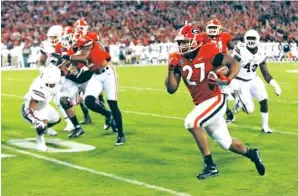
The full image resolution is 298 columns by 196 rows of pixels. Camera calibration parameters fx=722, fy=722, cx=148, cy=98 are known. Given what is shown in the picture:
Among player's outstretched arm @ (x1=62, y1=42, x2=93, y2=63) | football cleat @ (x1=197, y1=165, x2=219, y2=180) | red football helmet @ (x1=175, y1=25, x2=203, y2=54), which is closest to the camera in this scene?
red football helmet @ (x1=175, y1=25, x2=203, y2=54)

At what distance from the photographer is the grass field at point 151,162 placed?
6.37 metres

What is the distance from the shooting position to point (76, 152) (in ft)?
27.5

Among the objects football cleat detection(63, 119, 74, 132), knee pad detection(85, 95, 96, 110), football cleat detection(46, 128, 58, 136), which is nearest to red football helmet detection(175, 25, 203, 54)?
knee pad detection(85, 95, 96, 110)

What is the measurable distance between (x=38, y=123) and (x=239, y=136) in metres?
2.63

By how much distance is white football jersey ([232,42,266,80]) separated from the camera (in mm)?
9602

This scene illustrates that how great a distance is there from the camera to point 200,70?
6.55 m

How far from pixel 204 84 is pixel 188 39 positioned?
44cm

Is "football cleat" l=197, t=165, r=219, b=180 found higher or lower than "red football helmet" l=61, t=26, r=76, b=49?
lower

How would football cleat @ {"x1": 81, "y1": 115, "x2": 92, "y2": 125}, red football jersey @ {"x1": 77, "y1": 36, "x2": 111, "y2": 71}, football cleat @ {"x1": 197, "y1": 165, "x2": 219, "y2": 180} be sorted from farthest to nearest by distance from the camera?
1. football cleat @ {"x1": 81, "y1": 115, "x2": 92, "y2": 125}
2. red football jersey @ {"x1": 77, "y1": 36, "x2": 111, "y2": 71}
3. football cleat @ {"x1": 197, "y1": 165, "x2": 219, "y2": 180}

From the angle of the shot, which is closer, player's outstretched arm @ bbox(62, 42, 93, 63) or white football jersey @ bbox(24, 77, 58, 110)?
white football jersey @ bbox(24, 77, 58, 110)

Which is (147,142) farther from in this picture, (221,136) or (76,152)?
(221,136)

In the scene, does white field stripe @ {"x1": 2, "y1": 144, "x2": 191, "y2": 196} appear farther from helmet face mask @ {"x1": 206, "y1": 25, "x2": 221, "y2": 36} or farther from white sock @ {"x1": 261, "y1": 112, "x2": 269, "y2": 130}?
white sock @ {"x1": 261, "y1": 112, "x2": 269, "y2": 130}

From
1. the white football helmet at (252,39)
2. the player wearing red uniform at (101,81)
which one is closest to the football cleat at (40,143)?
the player wearing red uniform at (101,81)

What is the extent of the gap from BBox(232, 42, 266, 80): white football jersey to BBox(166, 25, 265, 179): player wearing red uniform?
3.01 m
